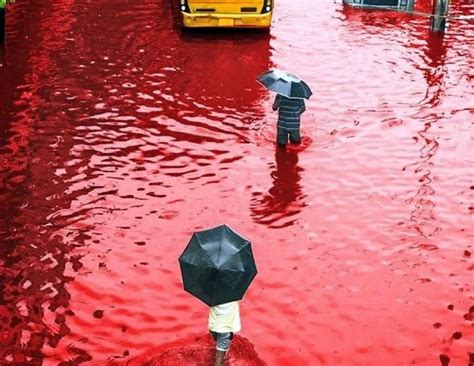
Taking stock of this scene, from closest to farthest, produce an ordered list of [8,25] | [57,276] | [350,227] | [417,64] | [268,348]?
[268,348]
[57,276]
[350,227]
[417,64]
[8,25]

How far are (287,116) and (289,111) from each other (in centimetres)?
10

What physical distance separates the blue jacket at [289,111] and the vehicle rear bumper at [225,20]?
629cm

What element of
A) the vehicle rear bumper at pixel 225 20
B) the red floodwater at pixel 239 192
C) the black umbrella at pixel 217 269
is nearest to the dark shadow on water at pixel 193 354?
the red floodwater at pixel 239 192

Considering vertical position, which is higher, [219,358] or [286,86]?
[286,86]

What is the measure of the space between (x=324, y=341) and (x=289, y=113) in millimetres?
4763

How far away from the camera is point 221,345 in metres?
6.85

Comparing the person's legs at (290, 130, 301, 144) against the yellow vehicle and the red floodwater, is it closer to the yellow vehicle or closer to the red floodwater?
the red floodwater

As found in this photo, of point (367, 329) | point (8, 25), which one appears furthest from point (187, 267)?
point (8, 25)

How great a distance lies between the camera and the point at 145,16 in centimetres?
1906

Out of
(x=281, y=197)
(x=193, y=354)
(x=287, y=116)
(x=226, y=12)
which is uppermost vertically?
(x=226, y=12)

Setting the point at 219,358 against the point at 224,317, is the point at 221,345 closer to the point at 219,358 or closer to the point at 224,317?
the point at 219,358

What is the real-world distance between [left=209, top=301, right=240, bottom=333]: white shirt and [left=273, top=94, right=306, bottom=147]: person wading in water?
528cm

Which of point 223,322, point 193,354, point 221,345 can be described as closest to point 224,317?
point 223,322

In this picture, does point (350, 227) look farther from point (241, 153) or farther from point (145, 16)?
point (145, 16)
